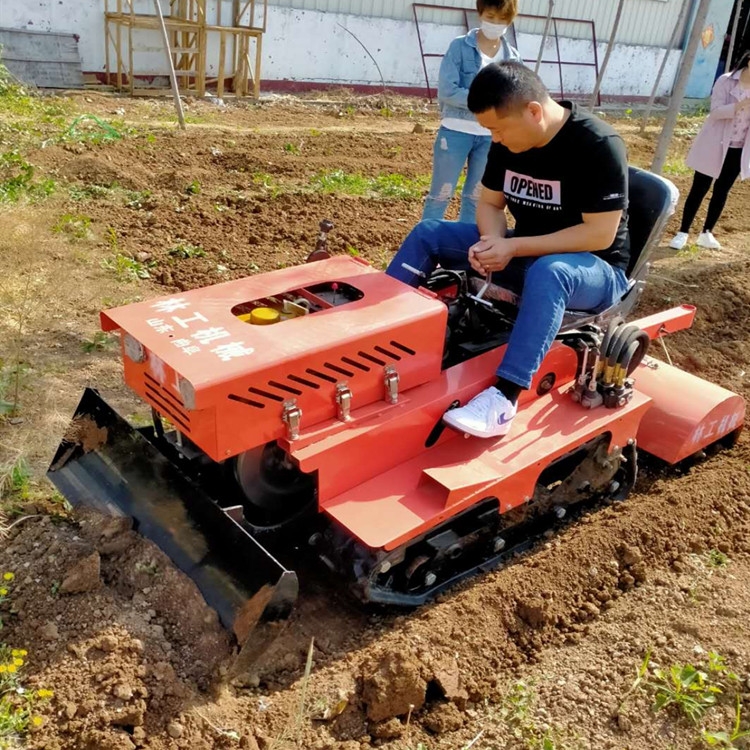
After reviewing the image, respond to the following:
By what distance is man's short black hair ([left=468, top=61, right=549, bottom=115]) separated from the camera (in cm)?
308

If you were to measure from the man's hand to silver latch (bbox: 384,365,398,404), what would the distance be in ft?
2.08

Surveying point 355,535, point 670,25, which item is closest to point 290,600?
point 355,535

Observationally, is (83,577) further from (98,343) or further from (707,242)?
(707,242)

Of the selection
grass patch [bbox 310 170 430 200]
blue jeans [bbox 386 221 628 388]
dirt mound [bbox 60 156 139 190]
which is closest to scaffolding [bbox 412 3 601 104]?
grass patch [bbox 310 170 430 200]

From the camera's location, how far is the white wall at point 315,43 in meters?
12.2

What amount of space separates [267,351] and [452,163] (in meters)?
2.98

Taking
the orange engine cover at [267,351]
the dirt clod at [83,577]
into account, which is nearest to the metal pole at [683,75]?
the orange engine cover at [267,351]

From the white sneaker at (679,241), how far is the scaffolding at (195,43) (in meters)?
8.37

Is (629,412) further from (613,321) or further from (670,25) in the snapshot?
(670,25)

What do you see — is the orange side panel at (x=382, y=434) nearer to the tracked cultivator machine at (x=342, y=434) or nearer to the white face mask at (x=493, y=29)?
the tracked cultivator machine at (x=342, y=434)

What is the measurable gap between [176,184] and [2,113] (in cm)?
363

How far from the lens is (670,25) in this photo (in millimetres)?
19906

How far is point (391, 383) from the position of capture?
10.0 feet

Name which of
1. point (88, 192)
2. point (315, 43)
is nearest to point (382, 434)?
point (88, 192)
